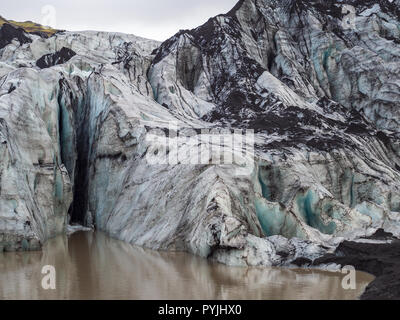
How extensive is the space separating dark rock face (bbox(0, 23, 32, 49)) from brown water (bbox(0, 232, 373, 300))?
35.2m

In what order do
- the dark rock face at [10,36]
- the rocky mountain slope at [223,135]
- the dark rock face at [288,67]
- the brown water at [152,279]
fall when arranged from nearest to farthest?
1. the brown water at [152,279]
2. the rocky mountain slope at [223,135]
3. the dark rock face at [288,67]
4. the dark rock face at [10,36]

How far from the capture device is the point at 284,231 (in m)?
18.7

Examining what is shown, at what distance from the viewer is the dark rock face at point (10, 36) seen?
47.5 meters

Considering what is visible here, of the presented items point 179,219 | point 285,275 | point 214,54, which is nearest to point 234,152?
point 179,219

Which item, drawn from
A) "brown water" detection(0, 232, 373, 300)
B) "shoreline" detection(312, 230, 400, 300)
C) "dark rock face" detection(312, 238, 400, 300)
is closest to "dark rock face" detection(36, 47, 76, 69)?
"brown water" detection(0, 232, 373, 300)

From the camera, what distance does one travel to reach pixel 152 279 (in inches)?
524

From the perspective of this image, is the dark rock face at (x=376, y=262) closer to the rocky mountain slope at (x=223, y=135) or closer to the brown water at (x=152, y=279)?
the brown water at (x=152, y=279)

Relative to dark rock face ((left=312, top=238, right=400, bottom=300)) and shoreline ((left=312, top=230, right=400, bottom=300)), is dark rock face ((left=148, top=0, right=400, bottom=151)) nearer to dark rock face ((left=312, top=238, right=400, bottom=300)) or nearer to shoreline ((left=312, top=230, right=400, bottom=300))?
shoreline ((left=312, top=230, right=400, bottom=300))

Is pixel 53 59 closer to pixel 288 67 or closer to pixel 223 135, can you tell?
pixel 288 67

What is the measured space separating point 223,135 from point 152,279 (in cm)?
1338

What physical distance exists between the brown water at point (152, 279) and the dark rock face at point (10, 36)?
3516 centimetres

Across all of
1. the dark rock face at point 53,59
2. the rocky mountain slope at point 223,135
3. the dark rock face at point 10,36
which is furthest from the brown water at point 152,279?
the dark rock face at point 10,36
